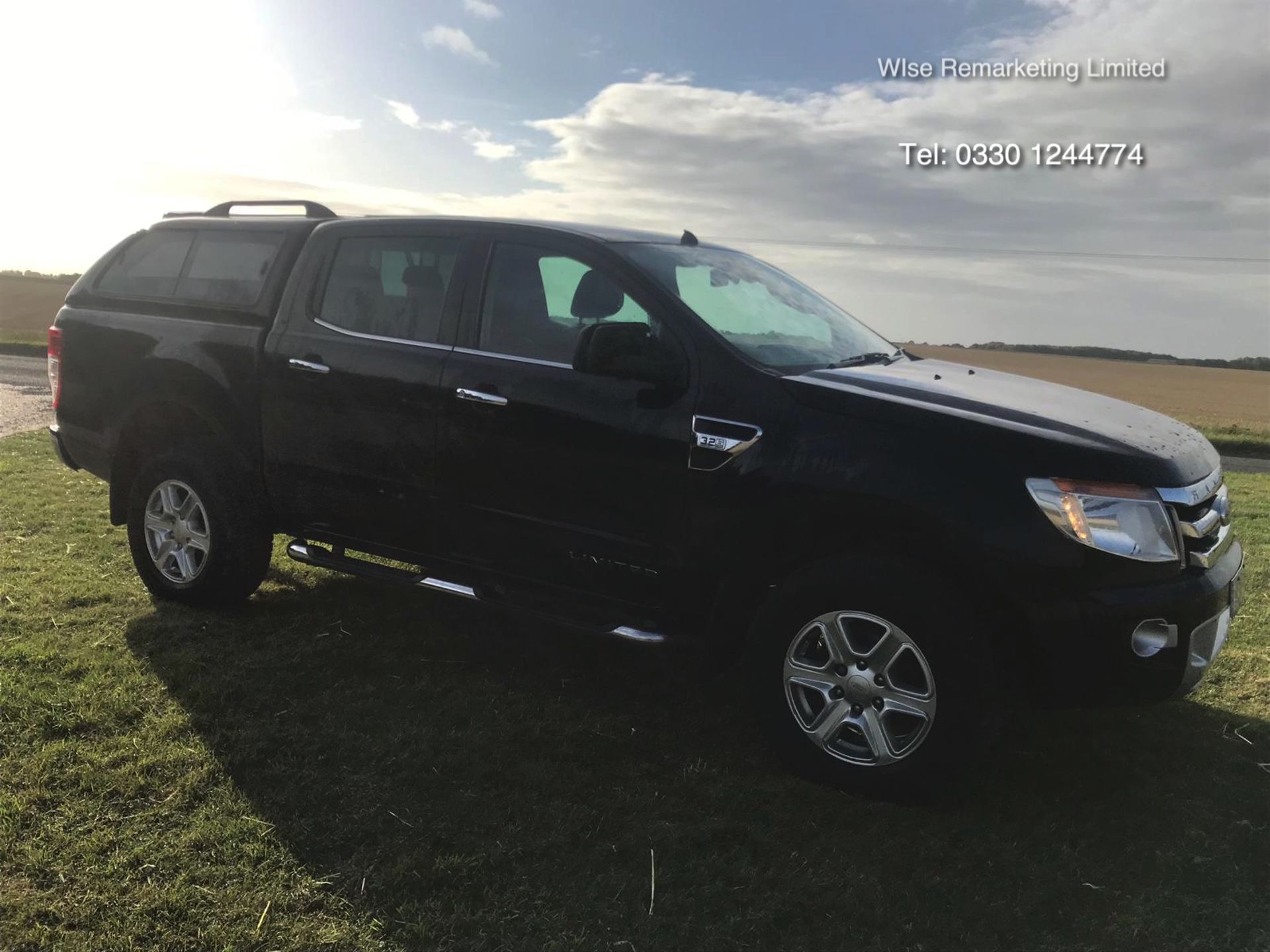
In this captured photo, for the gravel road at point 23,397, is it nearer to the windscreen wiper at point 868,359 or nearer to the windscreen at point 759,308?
the windscreen at point 759,308

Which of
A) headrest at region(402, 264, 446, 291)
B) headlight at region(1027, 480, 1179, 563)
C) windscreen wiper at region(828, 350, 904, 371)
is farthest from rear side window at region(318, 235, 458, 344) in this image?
headlight at region(1027, 480, 1179, 563)

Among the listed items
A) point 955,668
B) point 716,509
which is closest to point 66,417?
point 716,509

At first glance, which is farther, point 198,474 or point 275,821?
point 198,474

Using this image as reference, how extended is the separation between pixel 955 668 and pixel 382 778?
1969mm

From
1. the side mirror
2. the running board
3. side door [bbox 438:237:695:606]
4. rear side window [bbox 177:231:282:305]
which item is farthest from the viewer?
rear side window [bbox 177:231:282:305]

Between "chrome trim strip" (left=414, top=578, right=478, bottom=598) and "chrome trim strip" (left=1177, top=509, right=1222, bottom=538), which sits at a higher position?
"chrome trim strip" (left=1177, top=509, right=1222, bottom=538)

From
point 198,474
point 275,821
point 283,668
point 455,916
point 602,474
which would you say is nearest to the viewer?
point 455,916

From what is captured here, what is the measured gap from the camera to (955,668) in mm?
3205

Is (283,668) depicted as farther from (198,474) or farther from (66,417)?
(66,417)

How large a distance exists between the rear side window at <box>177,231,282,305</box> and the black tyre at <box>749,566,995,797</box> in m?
3.06

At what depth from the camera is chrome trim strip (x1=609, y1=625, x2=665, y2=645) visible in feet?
12.3

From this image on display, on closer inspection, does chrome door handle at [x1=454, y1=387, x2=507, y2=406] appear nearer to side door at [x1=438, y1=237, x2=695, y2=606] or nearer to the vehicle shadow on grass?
side door at [x1=438, y1=237, x2=695, y2=606]

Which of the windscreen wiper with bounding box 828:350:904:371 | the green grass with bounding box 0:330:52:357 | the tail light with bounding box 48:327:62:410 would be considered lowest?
the green grass with bounding box 0:330:52:357

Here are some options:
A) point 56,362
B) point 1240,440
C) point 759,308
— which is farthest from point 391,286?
point 1240,440
